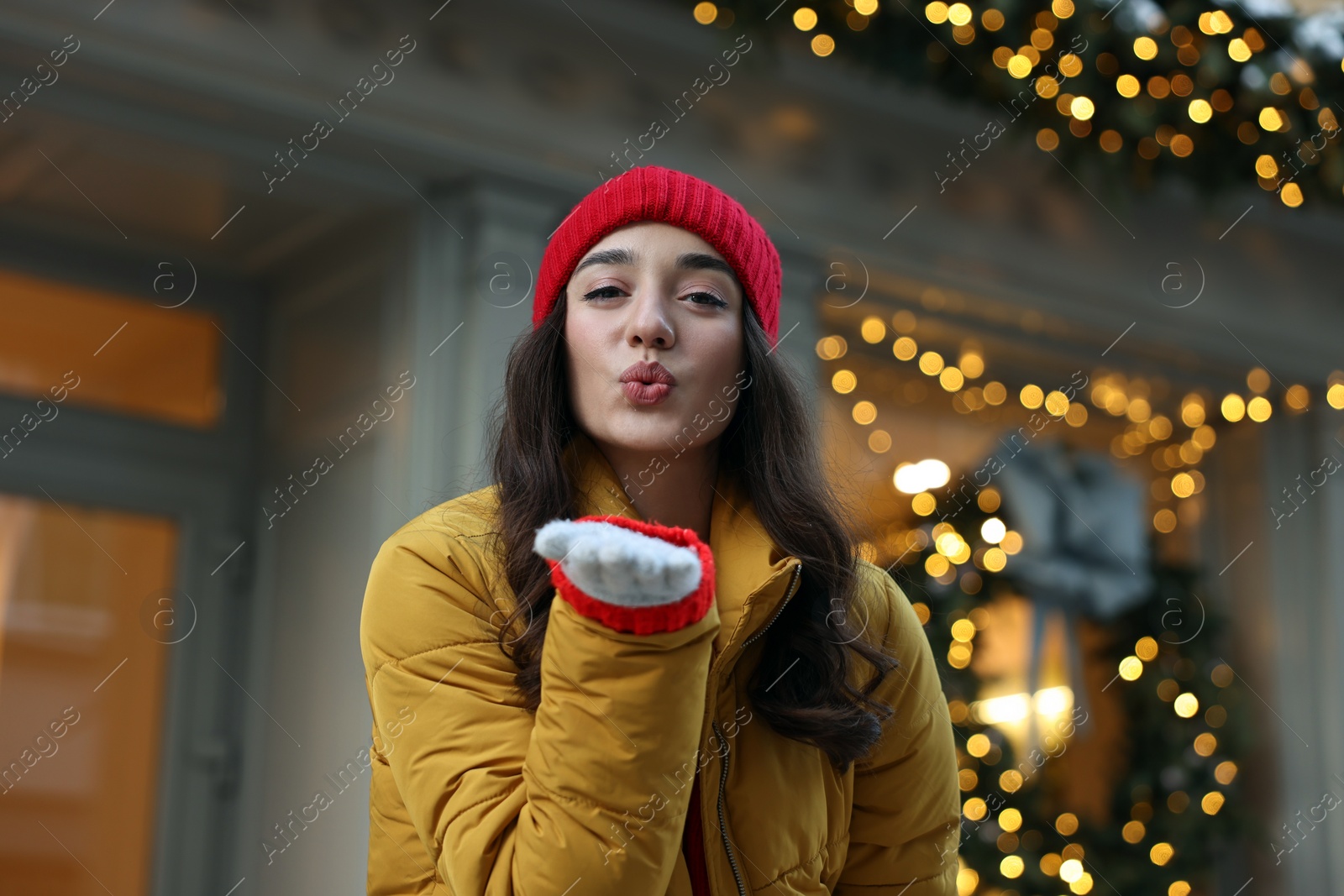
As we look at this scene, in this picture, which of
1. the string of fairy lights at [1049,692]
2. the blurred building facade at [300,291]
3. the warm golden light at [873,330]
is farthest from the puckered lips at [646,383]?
the warm golden light at [873,330]

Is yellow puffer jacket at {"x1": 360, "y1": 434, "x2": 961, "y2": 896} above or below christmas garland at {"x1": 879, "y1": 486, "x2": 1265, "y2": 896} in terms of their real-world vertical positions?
above

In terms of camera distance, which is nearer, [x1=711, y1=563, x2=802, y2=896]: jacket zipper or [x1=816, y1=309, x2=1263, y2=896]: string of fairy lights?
[x1=711, y1=563, x2=802, y2=896]: jacket zipper

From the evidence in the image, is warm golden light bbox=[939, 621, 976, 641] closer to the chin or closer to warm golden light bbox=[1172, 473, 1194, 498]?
warm golden light bbox=[1172, 473, 1194, 498]

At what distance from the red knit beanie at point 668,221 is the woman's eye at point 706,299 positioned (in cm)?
5

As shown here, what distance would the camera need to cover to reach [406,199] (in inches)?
114

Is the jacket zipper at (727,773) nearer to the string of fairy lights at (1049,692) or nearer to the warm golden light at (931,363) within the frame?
the string of fairy lights at (1049,692)

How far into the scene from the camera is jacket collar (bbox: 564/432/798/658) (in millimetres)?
1174

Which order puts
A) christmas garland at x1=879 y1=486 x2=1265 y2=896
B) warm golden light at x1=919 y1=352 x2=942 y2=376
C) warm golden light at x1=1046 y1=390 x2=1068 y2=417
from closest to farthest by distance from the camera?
christmas garland at x1=879 y1=486 x2=1265 y2=896 → warm golden light at x1=919 y1=352 x2=942 y2=376 → warm golden light at x1=1046 y1=390 x2=1068 y2=417

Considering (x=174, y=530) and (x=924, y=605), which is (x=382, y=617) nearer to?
(x=174, y=530)

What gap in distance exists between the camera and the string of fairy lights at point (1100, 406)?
3.71 metres

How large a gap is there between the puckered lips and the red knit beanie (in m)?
0.16

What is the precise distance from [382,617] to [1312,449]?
368 cm

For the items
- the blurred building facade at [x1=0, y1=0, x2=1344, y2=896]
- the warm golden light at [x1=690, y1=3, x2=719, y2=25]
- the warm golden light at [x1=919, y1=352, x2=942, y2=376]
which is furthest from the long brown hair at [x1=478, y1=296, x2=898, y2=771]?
the warm golden light at [x1=919, y1=352, x2=942, y2=376]

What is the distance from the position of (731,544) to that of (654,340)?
0.20 m
